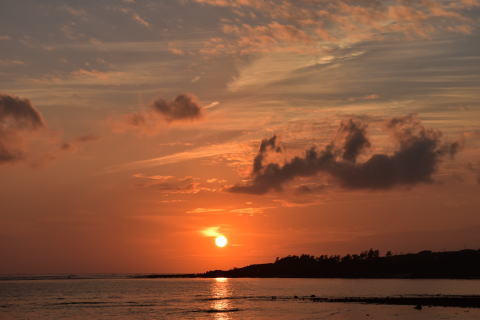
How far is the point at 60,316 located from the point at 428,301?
81.4 m

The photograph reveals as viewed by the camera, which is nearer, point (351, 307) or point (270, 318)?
point (270, 318)

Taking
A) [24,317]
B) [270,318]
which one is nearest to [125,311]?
[24,317]

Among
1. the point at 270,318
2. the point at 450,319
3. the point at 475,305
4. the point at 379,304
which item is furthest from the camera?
the point at 379,304

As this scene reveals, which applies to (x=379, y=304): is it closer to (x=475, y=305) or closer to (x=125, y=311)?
(x=475, y=305)

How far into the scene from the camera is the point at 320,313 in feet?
369

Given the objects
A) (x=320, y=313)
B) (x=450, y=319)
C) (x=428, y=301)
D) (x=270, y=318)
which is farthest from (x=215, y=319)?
(x=428, y=301)

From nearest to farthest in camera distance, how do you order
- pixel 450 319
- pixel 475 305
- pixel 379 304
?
pixel 450 319 < pixel 475 305 < pixel 379 304

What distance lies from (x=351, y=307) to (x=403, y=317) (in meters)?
23.9

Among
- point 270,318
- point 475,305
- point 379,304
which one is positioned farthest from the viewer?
point 379,304

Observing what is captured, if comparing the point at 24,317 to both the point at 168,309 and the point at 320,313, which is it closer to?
the point at 168,309

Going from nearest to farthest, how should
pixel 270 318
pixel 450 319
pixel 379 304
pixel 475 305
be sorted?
1. pixel 450 319
2. pixel 270 318
3. pixel 475 305
4. pixel 379 304

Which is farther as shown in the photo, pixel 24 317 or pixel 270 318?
pixel 24 317

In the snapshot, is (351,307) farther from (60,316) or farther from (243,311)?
(60,316)

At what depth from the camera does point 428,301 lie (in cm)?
13088
